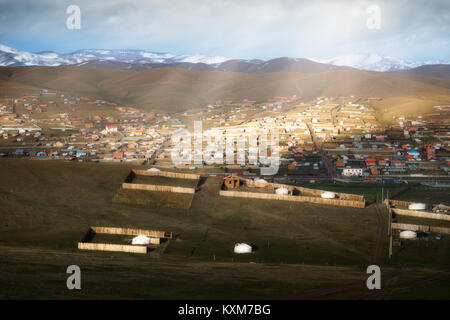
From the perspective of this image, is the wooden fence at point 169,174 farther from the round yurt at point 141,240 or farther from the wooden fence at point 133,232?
the round yurt at point 141,240

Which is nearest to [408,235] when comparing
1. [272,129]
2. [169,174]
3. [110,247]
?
[110,247]

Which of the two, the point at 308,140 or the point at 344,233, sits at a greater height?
the point at 308,140

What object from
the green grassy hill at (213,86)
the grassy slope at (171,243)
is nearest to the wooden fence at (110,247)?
the grassy slope at (171,243)

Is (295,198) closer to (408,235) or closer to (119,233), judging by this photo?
(408,235)

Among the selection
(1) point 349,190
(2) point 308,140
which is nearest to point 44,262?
(1) point 349,190
